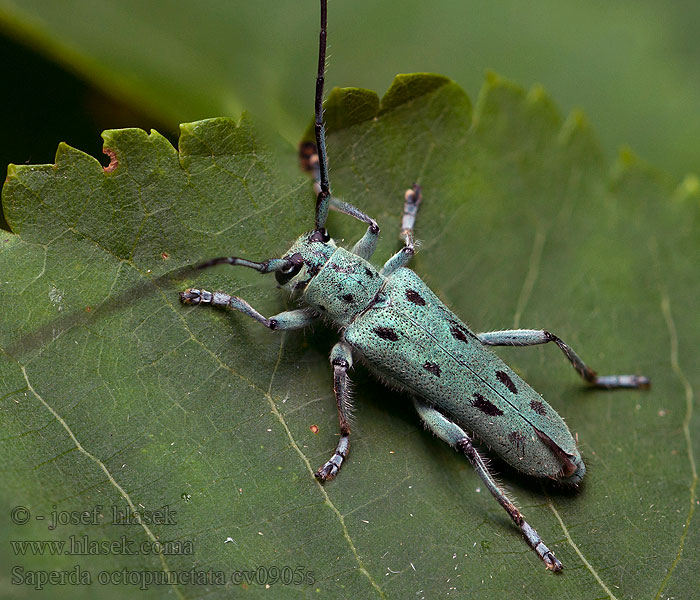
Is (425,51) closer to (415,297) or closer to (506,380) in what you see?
(415,297)

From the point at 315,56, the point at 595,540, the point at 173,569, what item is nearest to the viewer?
the point at 173,569

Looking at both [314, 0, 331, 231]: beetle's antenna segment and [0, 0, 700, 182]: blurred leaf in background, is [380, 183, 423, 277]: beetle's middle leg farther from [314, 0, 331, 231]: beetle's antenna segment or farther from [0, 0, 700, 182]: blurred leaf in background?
[0, 0, 700, 182]: blurred leaf in background

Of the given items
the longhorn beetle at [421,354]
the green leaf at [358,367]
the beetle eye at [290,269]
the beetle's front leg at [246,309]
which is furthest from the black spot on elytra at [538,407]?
the beetle eye at [290,269]

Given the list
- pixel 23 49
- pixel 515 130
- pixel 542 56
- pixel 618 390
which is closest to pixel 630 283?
pixel 618 390

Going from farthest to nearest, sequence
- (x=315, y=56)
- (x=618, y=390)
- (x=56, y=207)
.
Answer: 1. (x=315, y=56)
2. (x=618, y=390)
3. (x=56, y=207)

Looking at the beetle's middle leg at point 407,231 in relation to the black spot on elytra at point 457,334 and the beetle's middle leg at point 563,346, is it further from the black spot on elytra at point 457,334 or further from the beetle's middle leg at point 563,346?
the beetle's middle leg at point 563,346

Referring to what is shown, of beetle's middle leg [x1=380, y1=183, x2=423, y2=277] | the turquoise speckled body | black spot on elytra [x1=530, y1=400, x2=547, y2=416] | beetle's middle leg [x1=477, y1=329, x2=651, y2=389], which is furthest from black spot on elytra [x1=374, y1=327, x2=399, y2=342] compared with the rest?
black spot on elytra [x1=530, y1=400, x2=547, y2=416]

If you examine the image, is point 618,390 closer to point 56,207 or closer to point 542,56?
point 542,56
